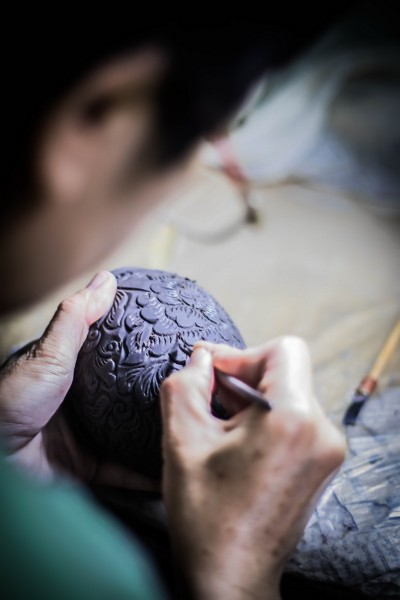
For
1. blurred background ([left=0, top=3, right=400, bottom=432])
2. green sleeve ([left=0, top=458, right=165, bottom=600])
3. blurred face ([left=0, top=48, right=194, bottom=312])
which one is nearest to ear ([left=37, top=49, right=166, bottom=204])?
blurred face ([left=0, top=48, right=194, bottom=312])

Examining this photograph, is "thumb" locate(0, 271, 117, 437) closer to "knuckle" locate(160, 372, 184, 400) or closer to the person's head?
"knuckle" locate(160, 372, 184, 400)

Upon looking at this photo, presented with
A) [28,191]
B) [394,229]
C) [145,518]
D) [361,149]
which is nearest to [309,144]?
[361,149]

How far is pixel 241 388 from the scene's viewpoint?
0.77m

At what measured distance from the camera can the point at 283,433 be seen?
2.37ft

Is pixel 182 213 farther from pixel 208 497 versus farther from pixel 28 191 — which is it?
pixel 28 191

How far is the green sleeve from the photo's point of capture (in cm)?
39

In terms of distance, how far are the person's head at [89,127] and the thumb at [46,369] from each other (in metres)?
0.47

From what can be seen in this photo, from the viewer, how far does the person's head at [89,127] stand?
1.49 feet

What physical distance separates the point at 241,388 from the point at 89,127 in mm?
429

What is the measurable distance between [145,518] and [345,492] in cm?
45

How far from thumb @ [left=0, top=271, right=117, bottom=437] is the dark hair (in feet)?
1.67

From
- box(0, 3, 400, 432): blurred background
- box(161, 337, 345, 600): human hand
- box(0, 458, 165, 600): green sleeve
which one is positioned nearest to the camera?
box(0, 458, 165, 600): green sleeve

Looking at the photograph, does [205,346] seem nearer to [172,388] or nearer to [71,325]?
[172,388]

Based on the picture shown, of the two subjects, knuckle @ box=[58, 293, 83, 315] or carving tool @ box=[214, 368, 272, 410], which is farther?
knuckle @ box=[58, 293, 83, 315]
